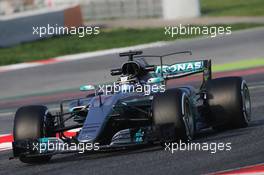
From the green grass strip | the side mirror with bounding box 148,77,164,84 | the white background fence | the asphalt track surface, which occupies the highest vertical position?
the side mirror with bounding box 148,77,164,84

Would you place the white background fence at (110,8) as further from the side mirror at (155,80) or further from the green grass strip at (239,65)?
the side mirror at (155,80)

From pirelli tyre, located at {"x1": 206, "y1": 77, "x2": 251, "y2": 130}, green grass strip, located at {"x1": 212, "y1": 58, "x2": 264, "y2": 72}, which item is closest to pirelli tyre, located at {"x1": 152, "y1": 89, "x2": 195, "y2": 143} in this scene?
pirelli tyre, located at {"x1": 206, "y1": 77, "x2": 251, "y2": 130}

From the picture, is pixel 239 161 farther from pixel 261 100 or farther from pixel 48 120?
pixel 261 100

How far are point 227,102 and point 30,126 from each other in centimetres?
247

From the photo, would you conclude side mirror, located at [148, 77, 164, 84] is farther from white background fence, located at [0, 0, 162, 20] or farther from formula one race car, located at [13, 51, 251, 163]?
white background fence, located at [0, 0, 162, 20]

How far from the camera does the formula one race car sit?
1023cm

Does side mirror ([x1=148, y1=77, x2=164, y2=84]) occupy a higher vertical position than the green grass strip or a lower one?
higher

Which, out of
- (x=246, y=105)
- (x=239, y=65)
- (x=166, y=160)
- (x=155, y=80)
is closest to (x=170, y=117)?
(x=166, y=160)

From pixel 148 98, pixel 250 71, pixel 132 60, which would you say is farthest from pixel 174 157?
pixel 250 71

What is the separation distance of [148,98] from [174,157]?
1.20 m

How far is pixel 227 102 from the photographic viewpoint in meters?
11.3

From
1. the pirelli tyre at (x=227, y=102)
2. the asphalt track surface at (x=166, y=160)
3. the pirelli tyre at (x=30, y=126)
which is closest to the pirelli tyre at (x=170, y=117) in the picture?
the asphalt track surface at (x=166, y=160)

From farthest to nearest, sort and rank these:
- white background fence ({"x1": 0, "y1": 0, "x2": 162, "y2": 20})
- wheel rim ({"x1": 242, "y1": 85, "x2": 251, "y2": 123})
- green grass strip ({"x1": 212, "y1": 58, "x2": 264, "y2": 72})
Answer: white background fence ({"x1": 0, "y1": 0, "x2": 162, "y2": 20})
green grass strip ({"x1": 212, "y1": 58, "x2": 264, "y2": 72})
wheel rim ({"x1": 242, "y1": 85, "x2": 251, "y2": 123})

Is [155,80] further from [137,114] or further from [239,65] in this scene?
[239,65]
